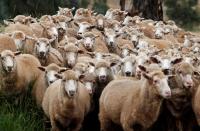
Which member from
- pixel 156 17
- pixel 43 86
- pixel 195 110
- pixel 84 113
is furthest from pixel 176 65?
pixel 156 17

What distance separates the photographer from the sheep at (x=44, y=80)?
10.9m

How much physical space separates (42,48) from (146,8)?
345 inches

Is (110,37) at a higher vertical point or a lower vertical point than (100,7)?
lower

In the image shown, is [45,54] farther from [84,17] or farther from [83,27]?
[84,17]

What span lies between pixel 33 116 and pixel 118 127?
1554 millimetres

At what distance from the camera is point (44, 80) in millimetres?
11250

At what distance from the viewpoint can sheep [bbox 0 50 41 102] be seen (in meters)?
11.0

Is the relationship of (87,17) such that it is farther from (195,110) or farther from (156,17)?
(195,110)

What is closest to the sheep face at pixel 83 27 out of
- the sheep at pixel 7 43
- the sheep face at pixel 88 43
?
the sheep face at pixel 88 43

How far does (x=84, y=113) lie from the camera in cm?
1042

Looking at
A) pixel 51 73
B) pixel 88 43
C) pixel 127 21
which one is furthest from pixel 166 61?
pixel 127 21

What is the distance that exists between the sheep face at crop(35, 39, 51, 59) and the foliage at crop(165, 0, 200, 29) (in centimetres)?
2658

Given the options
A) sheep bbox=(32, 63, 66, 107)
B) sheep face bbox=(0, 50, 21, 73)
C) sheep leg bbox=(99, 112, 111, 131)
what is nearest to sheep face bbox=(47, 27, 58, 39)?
sheep bbox=(32, 63, 66, 107)

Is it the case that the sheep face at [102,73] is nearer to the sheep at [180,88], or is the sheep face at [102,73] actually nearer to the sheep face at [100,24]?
the sheep at [180,88]
